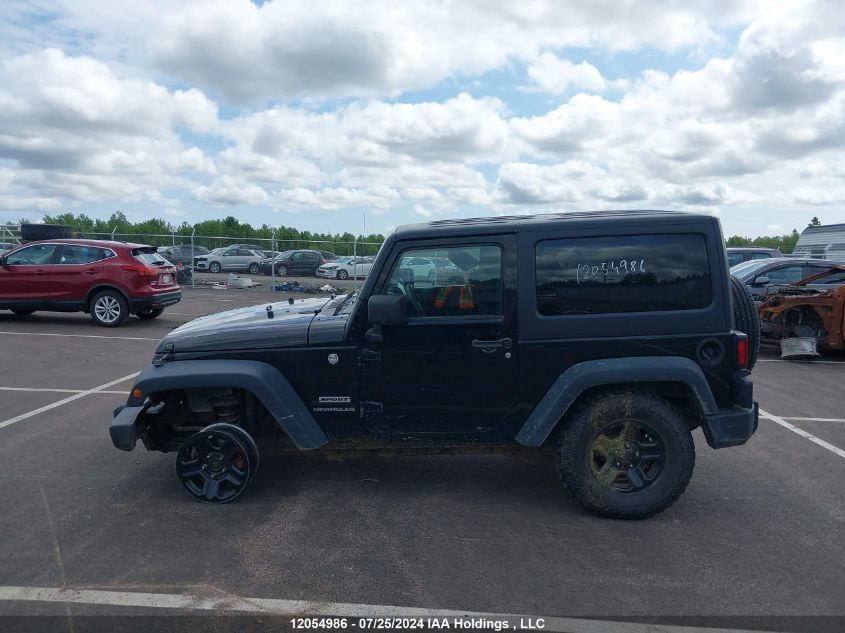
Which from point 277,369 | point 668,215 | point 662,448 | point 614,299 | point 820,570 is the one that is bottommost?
point 820,570

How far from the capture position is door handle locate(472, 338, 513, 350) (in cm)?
424

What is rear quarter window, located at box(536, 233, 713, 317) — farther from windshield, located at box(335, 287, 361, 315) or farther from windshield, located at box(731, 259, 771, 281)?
windshield, located at box(731, 259, 771, 281)

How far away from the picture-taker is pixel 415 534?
159 inches

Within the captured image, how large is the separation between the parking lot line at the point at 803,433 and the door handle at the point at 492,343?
3.43m

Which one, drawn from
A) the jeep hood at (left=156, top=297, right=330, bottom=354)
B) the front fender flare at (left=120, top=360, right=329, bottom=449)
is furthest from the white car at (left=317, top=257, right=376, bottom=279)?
the front fender flare at (left=120, top=360, right=329, bottom=449)

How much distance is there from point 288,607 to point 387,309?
1.76m

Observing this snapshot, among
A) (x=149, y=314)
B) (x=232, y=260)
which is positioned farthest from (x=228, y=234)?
(x=149, y=314)

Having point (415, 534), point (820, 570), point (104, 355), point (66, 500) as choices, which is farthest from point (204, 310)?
point (820, 570)

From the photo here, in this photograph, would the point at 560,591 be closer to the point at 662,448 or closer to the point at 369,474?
the point at 662,448

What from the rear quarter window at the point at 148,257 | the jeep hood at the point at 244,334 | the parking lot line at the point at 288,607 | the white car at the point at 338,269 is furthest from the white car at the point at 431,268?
the white car at the point at 338,269

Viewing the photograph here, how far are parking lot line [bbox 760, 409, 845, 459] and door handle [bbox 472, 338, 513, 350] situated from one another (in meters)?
3.43

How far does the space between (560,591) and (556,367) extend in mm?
1390

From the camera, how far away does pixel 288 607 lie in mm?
3264

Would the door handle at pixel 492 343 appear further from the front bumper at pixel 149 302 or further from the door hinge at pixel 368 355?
the front bumper at pixel 149 302
